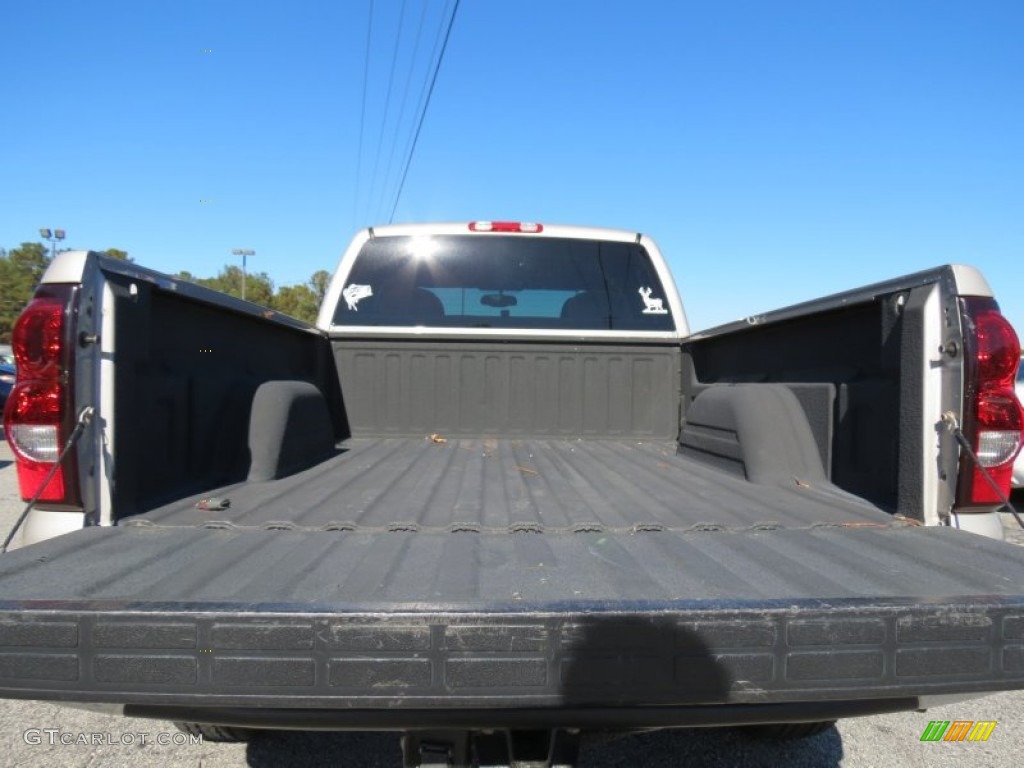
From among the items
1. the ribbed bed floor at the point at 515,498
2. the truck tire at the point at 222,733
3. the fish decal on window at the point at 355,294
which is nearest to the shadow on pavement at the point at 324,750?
the truck tire at the point at 222,733

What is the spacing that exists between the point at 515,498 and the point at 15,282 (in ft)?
168

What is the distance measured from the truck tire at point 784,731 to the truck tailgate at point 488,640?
48.0 inches

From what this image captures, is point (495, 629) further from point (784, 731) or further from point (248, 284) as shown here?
point (248, 284)

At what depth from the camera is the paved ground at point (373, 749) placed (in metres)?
2.72

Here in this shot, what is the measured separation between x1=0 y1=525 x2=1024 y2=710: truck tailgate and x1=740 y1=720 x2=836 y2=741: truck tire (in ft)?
4.00

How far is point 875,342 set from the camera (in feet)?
7.53

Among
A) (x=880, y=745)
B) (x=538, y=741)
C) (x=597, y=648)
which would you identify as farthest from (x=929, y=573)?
(x=880, y=745)

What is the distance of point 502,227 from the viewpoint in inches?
157

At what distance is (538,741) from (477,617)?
0.46 m

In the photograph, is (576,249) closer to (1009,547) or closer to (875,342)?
(875,342)

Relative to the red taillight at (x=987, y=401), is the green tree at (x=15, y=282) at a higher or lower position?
higher

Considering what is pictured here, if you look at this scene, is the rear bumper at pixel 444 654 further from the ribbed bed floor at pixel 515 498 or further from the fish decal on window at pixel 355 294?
the fish decal on window at pixel 355 294

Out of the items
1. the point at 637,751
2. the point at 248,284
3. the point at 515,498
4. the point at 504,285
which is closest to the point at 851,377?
the point at 515,498

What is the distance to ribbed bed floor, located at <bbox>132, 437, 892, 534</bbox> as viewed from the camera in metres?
1.98
